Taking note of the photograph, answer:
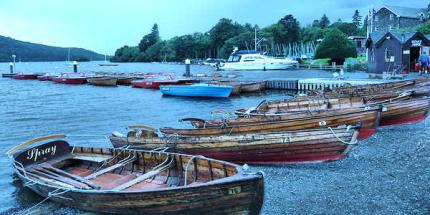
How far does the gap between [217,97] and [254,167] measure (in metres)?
23.0

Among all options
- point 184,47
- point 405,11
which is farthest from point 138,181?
point 184,47

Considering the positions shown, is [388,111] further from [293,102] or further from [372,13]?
[372,13]

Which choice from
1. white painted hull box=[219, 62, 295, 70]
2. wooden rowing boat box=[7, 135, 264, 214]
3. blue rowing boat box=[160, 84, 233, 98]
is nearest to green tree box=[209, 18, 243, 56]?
white painted hull box=[219, 62, 295, 70]

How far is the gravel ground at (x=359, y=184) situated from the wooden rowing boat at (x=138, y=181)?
6.09ft

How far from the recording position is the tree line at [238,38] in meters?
111

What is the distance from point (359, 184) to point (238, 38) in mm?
116616

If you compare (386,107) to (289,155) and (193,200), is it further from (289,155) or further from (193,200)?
(193,200)

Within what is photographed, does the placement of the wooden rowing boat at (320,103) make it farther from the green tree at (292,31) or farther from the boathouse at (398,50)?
the green tree at (292,31)

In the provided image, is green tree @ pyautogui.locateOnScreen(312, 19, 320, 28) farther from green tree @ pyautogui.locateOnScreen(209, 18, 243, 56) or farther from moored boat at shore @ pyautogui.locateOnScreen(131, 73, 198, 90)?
moored boat at shore @ pyautogui.locateOnScreen(131, 73, 198, 90)

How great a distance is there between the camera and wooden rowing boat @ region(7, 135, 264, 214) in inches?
294

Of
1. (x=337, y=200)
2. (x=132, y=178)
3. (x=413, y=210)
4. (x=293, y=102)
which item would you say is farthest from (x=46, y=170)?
(x=293, y=102)

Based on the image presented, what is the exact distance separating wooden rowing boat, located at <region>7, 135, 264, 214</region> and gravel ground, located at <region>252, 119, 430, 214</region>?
6.09ft

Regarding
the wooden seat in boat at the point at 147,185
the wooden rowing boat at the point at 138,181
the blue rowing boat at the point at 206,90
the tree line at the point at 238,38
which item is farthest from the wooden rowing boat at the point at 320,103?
the tree line at the point at 238,38

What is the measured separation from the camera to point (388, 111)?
1702 cm
